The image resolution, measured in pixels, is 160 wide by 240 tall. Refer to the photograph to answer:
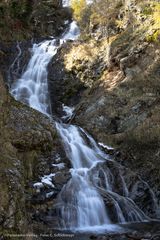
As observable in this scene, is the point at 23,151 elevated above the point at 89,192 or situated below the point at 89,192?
above

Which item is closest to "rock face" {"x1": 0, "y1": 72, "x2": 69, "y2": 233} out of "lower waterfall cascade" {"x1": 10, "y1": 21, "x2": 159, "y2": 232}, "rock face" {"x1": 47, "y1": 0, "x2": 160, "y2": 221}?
"lower waterfall cascade" {"x1": 10, "y1": 21, "x2": 159, "y2": 232}

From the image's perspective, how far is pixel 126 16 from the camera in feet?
84.3

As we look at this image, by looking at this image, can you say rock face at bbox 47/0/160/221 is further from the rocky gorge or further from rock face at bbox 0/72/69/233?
rock face at bbox 0/72/69/233

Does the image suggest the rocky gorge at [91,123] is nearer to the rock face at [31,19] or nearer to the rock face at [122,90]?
the rock face at [122,90]

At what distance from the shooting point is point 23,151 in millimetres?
15070

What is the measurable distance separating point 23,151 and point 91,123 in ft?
19.2

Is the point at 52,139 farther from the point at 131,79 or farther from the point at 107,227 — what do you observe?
the point at 131,79

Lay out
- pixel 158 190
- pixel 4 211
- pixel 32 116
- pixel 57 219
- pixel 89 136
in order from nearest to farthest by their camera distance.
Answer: pixel 4 211 < pixel 57 219 < pixel 158 190 < pixel 32 116 < pixel 89 136

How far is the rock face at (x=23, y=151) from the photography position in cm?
1077

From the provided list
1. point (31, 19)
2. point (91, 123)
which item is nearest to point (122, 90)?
point (91, 123)

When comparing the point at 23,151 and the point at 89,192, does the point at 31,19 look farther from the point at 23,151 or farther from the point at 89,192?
the point at 89,192

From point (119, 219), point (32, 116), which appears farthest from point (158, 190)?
point (32, 116)

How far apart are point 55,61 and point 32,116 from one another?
399 inches

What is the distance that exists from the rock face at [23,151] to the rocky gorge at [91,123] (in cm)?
4
